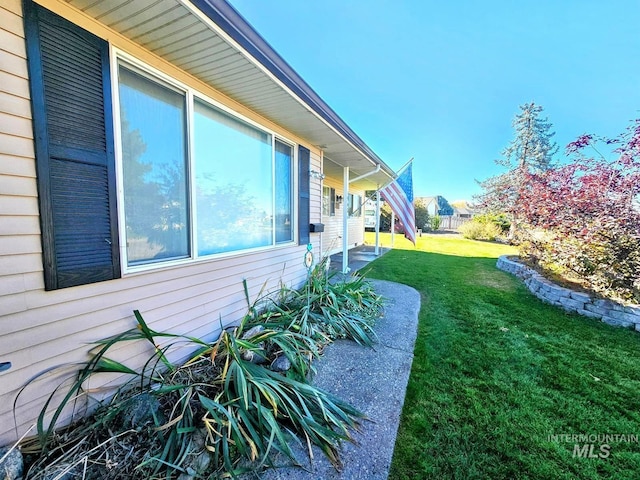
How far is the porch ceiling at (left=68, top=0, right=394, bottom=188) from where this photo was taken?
1683mm

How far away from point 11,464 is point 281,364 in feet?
5.23

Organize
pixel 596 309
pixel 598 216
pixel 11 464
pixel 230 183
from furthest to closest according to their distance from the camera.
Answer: pixel 598 216 < pixel 596 309 < pixel 230 183 < pixel 11 464

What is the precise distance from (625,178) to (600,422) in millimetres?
4001

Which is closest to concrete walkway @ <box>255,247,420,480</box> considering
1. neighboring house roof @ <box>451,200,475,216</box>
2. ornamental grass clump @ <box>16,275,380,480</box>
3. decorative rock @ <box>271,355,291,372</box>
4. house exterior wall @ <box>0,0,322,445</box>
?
ornamental grass clump @ <box>16,275,380,480</box>

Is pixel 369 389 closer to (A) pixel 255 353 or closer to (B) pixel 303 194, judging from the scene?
(A) pixel 255 353


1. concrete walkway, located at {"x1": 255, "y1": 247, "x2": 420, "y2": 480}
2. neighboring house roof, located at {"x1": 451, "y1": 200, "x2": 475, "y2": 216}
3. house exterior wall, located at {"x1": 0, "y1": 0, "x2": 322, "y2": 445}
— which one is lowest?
concrete walkway, located at {"x1": 255, "y1": 247, "x2": 420, "y2": 480}

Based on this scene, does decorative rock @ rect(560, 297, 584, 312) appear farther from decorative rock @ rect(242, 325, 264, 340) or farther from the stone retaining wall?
decorative rock @ rect(242, 325, 264, 340)

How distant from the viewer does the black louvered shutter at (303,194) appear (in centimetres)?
441

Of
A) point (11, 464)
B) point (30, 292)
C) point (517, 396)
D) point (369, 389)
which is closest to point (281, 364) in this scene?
point (369, 389)

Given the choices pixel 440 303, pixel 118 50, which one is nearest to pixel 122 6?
pixel 118 50

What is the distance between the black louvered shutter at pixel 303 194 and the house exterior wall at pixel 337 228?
2539 mm

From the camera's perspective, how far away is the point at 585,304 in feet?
13.6

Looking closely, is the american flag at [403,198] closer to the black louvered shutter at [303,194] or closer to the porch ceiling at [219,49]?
the black louvered shutter at [303,194]

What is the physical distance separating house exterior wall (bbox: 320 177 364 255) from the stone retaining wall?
4.51 m
